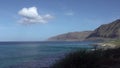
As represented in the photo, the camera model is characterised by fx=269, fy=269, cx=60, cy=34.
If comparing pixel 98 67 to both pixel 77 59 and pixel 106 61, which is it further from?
pixel 106 61

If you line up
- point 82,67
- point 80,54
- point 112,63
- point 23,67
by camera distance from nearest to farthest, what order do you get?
point 82,67 → point 80,54 → point 112,63 → point 23,67

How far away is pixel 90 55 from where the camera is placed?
2047 centimetres

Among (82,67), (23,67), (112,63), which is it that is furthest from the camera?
A: (23,67)

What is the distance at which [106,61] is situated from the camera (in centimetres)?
2253

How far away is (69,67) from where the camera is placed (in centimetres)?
1919

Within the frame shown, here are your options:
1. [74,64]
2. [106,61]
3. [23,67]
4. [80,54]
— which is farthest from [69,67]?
[23,67]

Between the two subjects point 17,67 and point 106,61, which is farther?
point 17,67

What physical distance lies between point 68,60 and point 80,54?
113cm

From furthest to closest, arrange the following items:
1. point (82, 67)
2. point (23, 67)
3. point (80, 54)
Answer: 1. point (23, 67)
2. point (80, 54)
3. point (82, 67)

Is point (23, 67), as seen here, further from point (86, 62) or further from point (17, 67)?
point (86, 62)

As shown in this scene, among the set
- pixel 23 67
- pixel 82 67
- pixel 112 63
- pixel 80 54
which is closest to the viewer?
pixel 82 67

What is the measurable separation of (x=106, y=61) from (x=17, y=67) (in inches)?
589

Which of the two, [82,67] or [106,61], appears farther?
[106,61]

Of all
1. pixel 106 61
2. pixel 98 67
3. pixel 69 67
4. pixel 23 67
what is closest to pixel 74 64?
pixel 69 67
